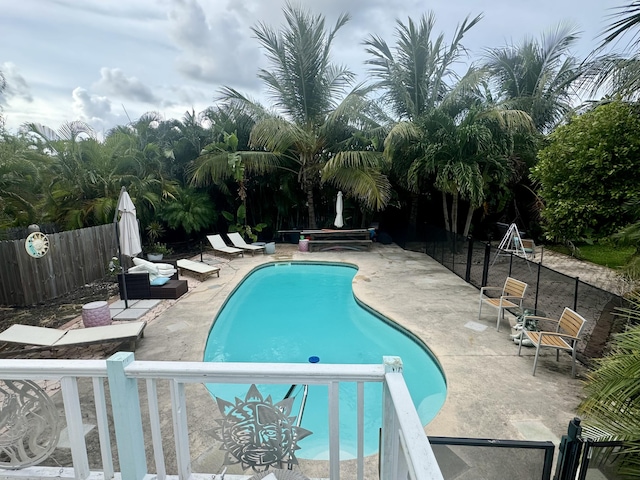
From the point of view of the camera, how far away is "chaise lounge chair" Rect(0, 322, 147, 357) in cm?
430

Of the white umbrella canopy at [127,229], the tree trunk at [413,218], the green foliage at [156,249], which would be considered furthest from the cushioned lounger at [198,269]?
the tree trunk at [413,218]

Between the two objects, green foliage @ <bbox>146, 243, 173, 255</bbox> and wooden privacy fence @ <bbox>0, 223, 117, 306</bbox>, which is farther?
green foliage @ <bbox>146, 243, 173, 255</bbox>

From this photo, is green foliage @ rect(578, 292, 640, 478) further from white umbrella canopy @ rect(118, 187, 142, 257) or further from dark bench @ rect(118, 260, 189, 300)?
white umbrella canopy @ rect(118, 187, 142, 257)

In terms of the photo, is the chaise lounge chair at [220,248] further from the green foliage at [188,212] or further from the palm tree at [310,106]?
the palm tree at [310,106]

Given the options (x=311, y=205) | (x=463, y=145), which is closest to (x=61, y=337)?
(x=311, y=205)

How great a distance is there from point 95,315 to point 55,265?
3.23m

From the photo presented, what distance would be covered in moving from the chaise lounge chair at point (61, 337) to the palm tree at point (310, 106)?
27.5 feet

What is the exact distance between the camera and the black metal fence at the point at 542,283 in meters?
4.48

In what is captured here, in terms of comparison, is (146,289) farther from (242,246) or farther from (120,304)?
(242,246)

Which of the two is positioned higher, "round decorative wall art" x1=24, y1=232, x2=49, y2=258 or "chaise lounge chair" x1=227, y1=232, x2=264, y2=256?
"round decorative wall art" x1=24, y1=232, x2=49, y2=258

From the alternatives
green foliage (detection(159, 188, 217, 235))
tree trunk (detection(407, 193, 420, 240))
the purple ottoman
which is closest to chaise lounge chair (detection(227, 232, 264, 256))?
green foliage (detection(159, 188, 217, 235))

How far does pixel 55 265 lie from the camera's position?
7.34m

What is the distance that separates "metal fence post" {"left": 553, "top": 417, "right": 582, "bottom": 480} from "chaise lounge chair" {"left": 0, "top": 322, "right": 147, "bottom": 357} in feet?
15.9

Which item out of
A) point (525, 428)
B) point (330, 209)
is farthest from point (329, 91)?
point (525, 428)
